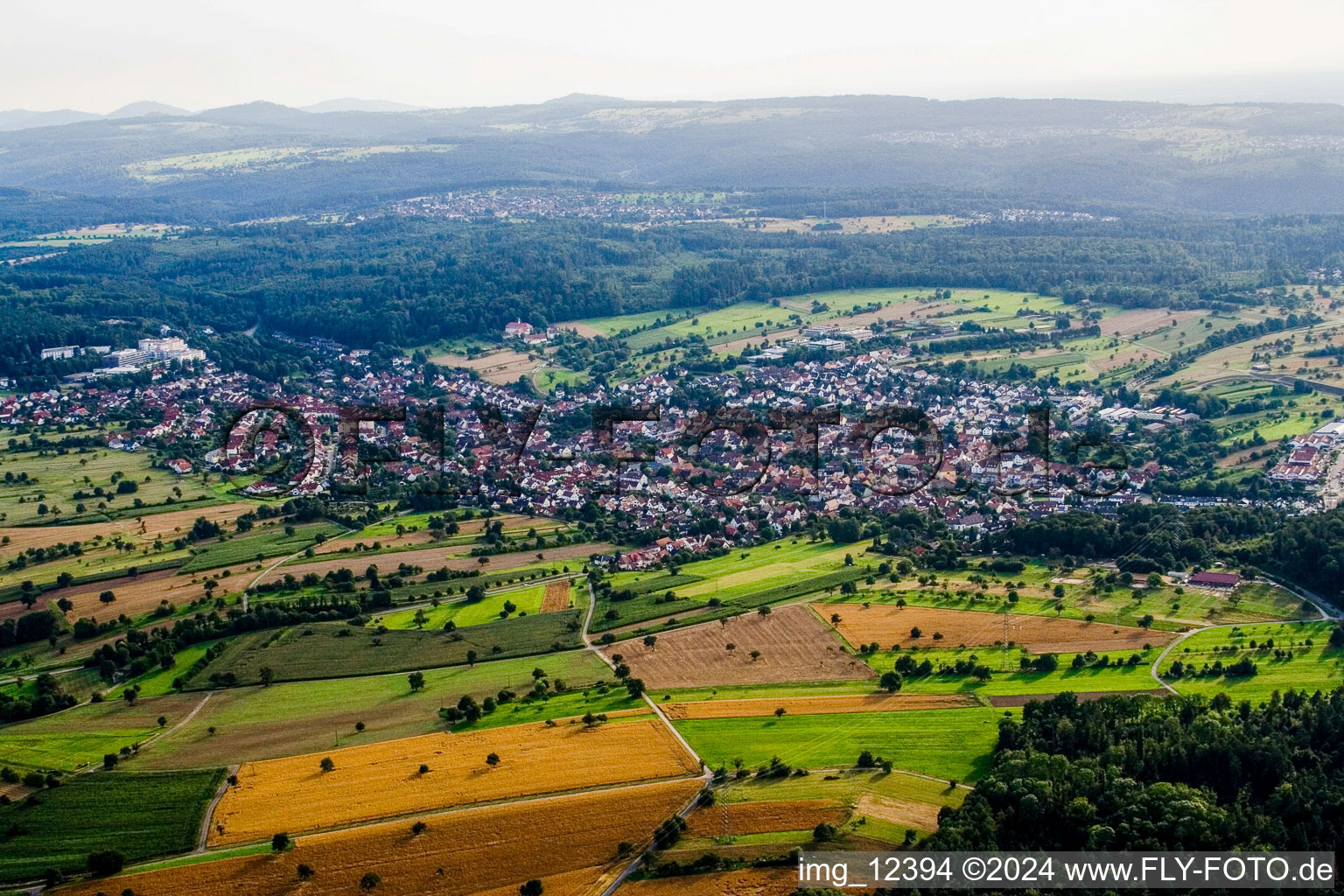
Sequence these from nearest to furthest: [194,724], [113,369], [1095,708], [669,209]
→ [1095,708]
[194,724]
[113,369]
[669,209]

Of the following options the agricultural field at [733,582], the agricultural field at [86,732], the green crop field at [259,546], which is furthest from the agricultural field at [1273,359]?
the agricultural field at [86,732]

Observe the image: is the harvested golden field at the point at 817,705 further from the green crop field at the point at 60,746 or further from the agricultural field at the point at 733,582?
the green crop field at the point at 60,746

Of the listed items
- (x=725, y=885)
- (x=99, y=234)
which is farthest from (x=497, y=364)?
(x=99, y=234)

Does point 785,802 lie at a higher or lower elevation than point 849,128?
lower

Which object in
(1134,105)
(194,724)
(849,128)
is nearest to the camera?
(194,724)

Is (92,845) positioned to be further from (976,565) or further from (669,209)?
(669,209)

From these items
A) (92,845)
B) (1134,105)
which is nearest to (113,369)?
(92,845)
